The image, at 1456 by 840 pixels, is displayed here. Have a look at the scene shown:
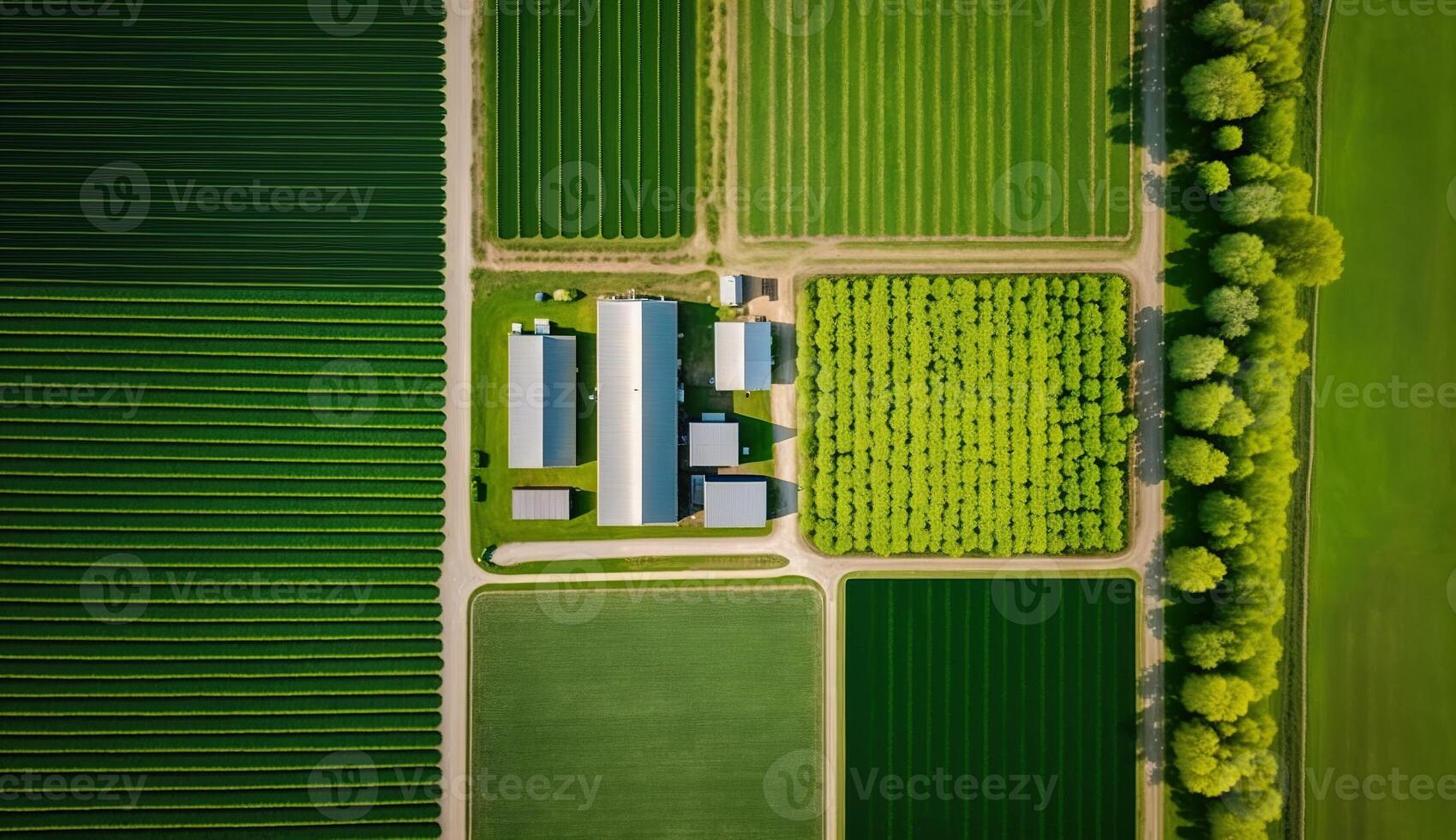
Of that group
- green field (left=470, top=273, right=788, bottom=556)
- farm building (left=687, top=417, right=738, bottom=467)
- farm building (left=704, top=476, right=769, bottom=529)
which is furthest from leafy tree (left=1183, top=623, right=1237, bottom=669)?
farm building (left=687, top=417, right=738, bottom=467)

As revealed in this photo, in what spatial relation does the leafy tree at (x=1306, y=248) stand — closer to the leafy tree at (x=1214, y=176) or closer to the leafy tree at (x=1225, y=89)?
the leafy tree at (x=1214, y=176)

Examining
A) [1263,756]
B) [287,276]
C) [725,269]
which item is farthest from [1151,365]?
[287,276]

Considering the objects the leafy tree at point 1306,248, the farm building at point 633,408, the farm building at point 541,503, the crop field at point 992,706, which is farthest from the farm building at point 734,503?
the leafy tree at point 1306,248

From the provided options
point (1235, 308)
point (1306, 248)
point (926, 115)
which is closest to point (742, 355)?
point (926, 115)

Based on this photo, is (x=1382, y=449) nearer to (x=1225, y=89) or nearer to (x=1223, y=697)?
(x=1223, y=697)

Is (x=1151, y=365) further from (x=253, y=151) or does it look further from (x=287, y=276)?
(x=253, y=151)
